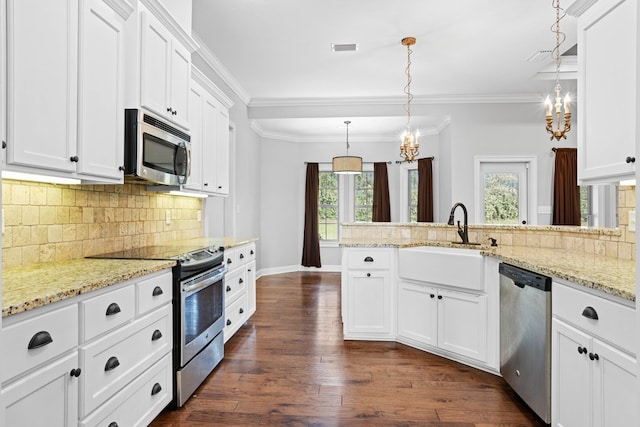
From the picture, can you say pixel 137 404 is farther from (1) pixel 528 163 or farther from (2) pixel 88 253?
(1) pixel 528 163

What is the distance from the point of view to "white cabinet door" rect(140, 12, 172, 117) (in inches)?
89.0

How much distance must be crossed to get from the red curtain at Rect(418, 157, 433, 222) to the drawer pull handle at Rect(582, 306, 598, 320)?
511 centimetres

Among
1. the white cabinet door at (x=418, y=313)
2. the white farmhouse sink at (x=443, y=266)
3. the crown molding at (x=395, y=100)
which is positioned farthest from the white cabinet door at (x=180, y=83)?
the crown molding at (x=395, y=100)

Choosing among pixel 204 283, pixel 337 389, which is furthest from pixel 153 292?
pixel 337 389

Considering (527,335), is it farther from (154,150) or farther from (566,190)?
(566,190)

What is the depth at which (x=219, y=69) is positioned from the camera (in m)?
4.49

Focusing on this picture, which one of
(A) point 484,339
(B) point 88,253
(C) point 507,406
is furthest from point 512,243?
(B) point 88,253

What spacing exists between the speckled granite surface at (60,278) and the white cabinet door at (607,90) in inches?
92.1

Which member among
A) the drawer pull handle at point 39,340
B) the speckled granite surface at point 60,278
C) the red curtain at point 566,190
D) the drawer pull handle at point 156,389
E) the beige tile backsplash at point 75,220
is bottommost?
the drawer pull handle at point 156,389

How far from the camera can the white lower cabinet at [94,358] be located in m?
1.19

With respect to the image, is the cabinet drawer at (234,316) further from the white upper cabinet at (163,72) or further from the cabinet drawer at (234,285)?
the white upper cabinet at (163,72)

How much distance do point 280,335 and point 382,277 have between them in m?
1.12

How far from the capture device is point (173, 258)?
7.32ft

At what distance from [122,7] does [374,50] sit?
270 cm
